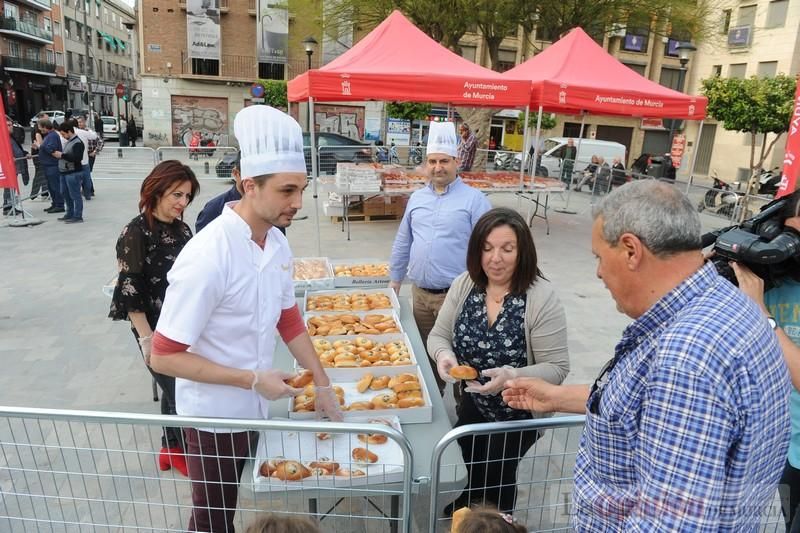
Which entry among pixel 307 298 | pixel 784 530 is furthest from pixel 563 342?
pixel 307 298

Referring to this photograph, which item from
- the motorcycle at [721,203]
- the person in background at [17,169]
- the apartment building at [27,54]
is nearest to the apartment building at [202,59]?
the apartment building at [27,54]

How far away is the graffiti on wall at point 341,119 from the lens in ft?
100

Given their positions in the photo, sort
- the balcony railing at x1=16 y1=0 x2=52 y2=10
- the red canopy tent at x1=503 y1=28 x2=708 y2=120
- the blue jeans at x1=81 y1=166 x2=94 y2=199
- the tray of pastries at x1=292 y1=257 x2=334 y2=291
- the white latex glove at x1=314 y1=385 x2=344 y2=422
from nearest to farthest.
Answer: the white latex glove at x1=314 y1=385 x2=344 y2=422
the tray of pastries at x1=292 y1=257 x2=334 y2=291
the red canopy tent at x1=503 y1=28 x2=708 y2=120
the blue jeans at x1=81 y1=166 x2=94 y2=199
the balcony railing at x1=16 y1=0 x2=52 y2=10

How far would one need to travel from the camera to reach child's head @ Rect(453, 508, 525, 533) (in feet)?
4.62

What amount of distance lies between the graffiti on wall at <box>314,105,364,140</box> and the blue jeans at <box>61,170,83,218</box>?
852 inches

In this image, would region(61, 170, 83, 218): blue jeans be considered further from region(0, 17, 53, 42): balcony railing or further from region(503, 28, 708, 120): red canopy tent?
region(0, 17, 53, 42): balcony railing

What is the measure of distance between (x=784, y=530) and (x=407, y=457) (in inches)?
70.4

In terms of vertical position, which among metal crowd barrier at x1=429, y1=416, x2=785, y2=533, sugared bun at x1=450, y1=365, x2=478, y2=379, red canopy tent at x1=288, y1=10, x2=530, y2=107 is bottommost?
metal crowd barrier at x1=429, y1=416, x2=785, y2=533

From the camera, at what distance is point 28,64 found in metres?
42.5

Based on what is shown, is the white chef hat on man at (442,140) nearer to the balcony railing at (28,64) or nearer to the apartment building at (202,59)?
the apartment building at (202,59)

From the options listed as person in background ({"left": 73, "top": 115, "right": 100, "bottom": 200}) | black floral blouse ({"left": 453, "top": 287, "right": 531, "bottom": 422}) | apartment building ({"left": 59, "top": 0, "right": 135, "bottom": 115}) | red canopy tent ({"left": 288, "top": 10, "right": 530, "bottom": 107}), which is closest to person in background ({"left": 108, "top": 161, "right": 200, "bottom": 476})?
black floral blouse ({"left": 453, "top": 287, "right": 531, "bottom": 422})

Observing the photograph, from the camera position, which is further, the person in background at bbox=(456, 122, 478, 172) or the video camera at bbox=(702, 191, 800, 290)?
the person in background at bbox=(456, 122, 478, 172)

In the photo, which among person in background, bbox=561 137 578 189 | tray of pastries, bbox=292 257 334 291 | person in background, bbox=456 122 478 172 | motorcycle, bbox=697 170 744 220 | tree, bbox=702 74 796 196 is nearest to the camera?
tray of pastries, bbox=292 257 334 291

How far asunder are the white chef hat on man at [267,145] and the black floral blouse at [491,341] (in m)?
1.10
